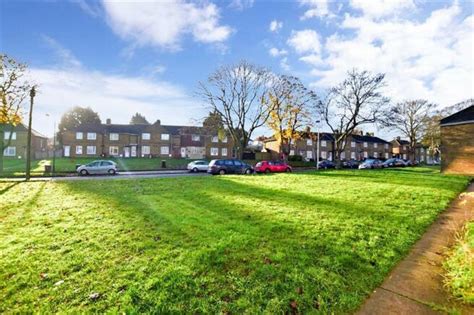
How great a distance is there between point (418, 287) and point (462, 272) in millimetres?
878

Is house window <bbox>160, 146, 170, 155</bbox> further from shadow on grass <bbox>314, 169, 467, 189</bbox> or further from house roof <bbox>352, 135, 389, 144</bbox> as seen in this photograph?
house roof <bbox>352, 135, 389, 144</bbox>

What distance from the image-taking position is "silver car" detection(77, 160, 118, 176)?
26559 mm

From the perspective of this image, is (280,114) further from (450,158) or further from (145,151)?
(145,151)

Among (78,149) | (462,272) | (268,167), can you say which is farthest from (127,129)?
(462,272)

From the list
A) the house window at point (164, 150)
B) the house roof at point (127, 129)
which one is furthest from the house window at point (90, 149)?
the house window at point (164, 150)

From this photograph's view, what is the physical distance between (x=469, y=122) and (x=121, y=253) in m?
32.3

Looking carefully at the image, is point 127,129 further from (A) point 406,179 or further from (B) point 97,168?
(A) point 406,179

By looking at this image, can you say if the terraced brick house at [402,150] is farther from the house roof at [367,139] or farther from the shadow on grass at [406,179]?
the shadow on grass at [406,179]

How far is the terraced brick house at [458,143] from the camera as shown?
78.7 ft

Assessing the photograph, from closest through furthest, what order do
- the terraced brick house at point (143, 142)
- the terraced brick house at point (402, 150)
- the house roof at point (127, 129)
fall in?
1. the terraced brick house at point (143, 142)
2. the house roof at point (127, 129)
3. the terraced brick house at point (402, 150)

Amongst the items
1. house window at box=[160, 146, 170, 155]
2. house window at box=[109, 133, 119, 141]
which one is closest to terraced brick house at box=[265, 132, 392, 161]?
house window at box=[160, 146, 170, 155]

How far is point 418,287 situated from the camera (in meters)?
3.87

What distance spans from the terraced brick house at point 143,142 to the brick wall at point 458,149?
1548 inches

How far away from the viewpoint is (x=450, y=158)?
25.3 metres
